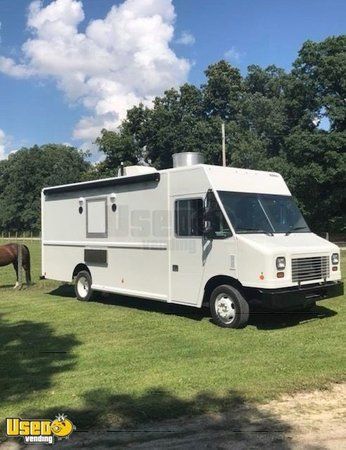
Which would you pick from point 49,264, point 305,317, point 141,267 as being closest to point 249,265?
point 305,317

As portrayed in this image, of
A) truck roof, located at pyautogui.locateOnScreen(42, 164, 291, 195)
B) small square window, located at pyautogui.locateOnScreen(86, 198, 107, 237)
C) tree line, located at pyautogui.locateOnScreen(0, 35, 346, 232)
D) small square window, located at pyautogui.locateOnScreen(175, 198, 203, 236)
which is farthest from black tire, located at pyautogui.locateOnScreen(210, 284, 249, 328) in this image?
tree line, located at pyautogui.locateOnScreen(0, 35, 346, 232)

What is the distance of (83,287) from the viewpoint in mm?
13492

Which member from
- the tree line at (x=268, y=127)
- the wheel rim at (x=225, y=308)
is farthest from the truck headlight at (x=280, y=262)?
the tree line at (x=268, y=127)

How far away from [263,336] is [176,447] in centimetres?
436

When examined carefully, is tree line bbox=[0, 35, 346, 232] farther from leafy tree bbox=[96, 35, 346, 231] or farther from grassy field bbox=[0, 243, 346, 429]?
grassy field bbox=[0, 243, 346, 429]

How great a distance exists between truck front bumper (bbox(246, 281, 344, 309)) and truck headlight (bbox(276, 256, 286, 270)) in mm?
378

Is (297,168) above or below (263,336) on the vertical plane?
above

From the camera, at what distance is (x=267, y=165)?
1657 inches

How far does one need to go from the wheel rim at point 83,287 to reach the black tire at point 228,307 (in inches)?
174

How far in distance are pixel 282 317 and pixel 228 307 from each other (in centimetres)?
149

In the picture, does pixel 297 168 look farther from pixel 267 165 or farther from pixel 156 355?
pixel 156 355

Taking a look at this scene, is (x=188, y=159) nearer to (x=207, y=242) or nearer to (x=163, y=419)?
(x=207, y=242)

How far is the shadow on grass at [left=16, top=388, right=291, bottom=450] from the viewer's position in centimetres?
489

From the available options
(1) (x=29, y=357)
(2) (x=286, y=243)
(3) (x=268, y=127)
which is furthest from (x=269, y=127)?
(1) (x=29, y=357)
